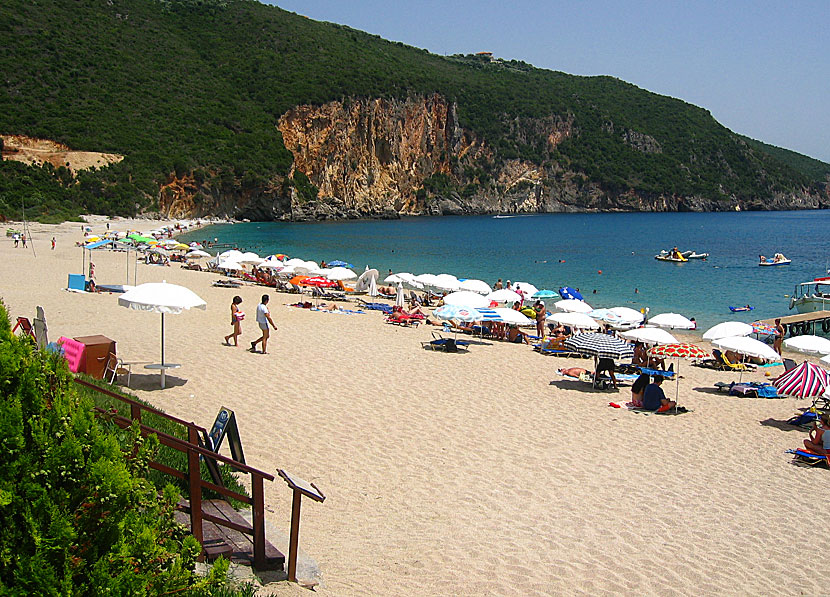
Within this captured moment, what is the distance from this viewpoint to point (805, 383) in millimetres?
11102

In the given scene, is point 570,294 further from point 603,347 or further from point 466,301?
point 603,347

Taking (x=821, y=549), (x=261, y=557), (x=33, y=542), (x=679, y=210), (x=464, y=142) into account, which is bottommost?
(x=821, y=549)

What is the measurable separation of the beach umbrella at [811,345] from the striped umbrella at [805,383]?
5008mm

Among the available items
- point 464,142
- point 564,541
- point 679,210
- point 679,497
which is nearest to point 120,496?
point 564,541

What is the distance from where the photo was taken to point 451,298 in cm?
1766

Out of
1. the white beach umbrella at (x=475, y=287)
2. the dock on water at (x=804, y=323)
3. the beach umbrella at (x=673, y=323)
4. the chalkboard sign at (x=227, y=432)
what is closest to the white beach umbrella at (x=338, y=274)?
the white beach umbrella at (x=475, y=287)

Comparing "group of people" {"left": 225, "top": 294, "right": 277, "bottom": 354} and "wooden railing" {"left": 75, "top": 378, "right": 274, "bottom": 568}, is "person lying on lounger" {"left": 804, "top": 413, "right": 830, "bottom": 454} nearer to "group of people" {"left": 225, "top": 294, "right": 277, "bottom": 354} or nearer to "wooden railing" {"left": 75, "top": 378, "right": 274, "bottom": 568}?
"wooden railing" {"left": 75, "top": 378, "right": 274, "bottom": 568}

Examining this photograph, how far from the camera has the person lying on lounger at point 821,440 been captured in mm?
9414

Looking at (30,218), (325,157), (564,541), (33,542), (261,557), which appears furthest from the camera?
(325,157)

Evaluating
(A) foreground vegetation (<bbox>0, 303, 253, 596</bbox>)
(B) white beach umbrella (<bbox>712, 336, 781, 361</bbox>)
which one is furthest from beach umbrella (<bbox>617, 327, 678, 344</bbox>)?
(A) foreground vegetation (<bbox>0, 303, 253, 596</bbox>)

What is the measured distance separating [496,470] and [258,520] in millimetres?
4249

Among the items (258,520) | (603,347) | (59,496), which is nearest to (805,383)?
(603,347)

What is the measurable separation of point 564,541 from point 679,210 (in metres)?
160

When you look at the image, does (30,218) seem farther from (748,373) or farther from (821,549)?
(821,549)
